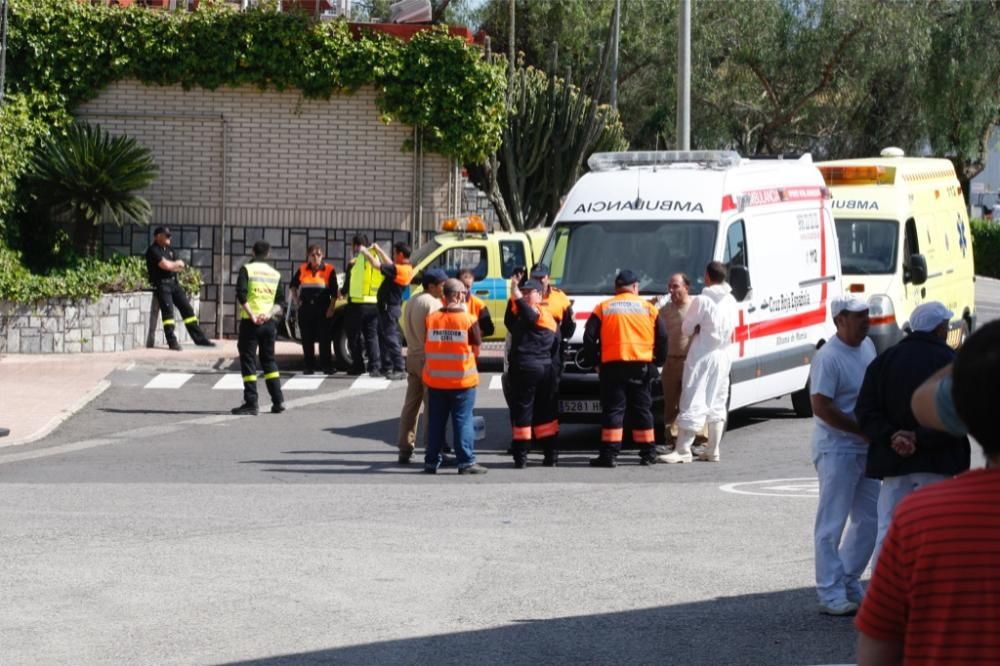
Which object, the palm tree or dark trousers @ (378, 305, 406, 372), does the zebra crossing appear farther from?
the palm tree

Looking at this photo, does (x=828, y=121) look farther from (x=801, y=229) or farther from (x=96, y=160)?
(x=801, y=229)

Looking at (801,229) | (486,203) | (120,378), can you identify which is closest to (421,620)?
(801,229)

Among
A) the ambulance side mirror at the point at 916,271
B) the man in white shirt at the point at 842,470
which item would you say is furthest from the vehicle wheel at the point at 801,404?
the man in white shirt at the point at 842,470

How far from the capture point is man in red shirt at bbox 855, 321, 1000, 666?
3469 millimetres

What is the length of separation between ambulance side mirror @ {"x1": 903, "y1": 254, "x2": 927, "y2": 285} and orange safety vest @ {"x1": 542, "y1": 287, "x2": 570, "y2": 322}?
6477 mm

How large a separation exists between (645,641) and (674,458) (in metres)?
6.93

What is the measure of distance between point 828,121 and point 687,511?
39851 mm

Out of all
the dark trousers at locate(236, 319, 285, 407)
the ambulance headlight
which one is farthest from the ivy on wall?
the dark trousers at locate(236, 319, 285, 407)

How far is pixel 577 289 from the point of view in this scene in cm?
1644

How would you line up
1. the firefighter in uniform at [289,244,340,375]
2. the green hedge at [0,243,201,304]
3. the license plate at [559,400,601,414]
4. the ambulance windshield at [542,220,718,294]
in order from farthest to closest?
the green hedge at [0,243,201,304] → the firefighter in uniform at [289,244,340,375] → the ambulance windshield at [542,220,718,294] → the license plate at [559,400,601,414]

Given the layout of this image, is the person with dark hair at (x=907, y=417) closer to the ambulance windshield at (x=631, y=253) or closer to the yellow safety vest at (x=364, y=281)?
the ambulance windshield at (x=631, y=253)

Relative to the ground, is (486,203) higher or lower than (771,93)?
lower

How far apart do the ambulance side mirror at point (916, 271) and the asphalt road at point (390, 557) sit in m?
4.86

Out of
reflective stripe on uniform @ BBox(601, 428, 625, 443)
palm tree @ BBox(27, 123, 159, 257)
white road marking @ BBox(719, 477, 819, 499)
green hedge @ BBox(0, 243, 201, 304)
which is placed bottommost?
white road marking @ BBox(719, 477, 819, 499)
